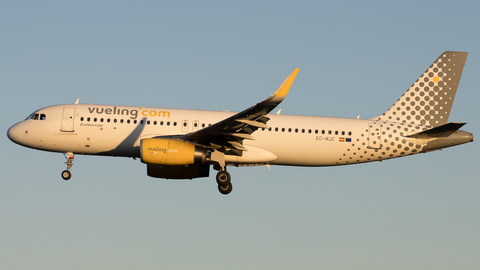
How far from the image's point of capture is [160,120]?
35.2 meters

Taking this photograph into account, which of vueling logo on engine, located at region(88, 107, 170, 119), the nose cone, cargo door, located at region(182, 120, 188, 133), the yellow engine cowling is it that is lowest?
the yellow engine cowling

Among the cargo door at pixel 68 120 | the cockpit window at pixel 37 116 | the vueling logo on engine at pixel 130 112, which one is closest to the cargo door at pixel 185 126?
the vueling logo on engine at pixel 130 112

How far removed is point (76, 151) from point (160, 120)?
16.5 ft

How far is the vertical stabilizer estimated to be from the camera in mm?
37312

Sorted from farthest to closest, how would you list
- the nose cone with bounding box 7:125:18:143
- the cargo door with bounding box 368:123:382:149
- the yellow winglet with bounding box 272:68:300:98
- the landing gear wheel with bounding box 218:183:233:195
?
1. the nose cone with bounding box 7:125:18:143
2. the cargo door with bounding box 368:123:382:149
3. the landing gear wheel with bounding box 218:183:233:195
4. the yellow winglet with bounding box 272:68:300:98

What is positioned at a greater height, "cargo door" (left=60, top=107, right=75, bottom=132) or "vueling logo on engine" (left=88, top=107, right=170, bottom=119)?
"vueling logo on engine" (left=88, top=107, right=170, bottom=119)

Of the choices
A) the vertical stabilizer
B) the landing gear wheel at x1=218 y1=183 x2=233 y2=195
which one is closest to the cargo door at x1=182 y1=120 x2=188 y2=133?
the landing gear wheel at x1=218 y1=183 x2=233 y2=195

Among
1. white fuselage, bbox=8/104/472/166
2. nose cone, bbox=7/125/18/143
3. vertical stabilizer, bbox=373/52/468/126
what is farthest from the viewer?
vertical stabilizer, bbox=373/52/468/126

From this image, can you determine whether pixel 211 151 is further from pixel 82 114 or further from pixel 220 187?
pixel 82 114

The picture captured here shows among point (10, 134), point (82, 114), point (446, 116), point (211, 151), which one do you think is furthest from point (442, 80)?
point (10, 134)

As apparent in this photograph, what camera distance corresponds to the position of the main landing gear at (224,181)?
113 feet

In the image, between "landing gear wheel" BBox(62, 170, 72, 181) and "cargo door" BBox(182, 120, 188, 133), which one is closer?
"cargo door" BBox(182, 120, 188, 133)

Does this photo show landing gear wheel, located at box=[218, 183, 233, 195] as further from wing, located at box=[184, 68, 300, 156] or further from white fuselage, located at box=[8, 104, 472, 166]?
wing, located at box=[184, 68, 300, 156]

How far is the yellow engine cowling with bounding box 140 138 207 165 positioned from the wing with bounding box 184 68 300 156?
2.68 ft
